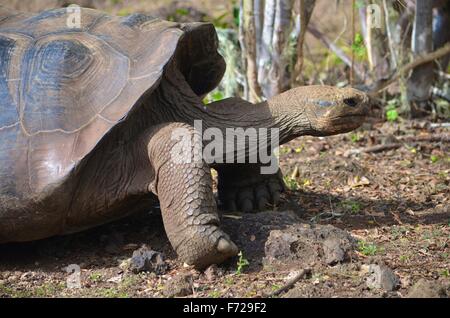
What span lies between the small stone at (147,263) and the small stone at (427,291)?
1424 mm

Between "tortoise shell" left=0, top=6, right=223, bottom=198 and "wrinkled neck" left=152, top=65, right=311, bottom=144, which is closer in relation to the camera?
"tortoise shell" left=0, top=6, right=223, bottom=198

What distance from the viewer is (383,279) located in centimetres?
381

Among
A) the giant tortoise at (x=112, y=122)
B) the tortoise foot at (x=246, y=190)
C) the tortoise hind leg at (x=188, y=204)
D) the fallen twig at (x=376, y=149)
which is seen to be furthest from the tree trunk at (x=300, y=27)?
the tortoise hind leg at (x=188, y=204)

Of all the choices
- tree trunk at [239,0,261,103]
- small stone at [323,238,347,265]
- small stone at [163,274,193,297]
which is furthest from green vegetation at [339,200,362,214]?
tree trunk at [239,0,261,103]

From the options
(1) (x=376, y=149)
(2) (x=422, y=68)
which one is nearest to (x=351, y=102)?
(1) (x=376, y=149)

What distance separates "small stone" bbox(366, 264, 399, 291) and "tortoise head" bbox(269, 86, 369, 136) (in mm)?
1180

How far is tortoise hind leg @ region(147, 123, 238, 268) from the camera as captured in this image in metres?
4.09

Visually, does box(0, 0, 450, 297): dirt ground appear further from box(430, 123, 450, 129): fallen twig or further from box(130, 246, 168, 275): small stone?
box(430, 123, 450, 129): fallen twig

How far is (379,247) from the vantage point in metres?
4.47

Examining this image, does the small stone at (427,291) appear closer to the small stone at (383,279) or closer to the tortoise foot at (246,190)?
the small stone at (383,279)

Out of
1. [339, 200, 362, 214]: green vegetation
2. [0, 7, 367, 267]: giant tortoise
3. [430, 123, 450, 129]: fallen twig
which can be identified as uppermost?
[0, 7, 367, 267]: giant tortoise

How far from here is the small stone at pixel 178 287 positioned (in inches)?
152

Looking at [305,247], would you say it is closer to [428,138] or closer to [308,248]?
[308,248]
